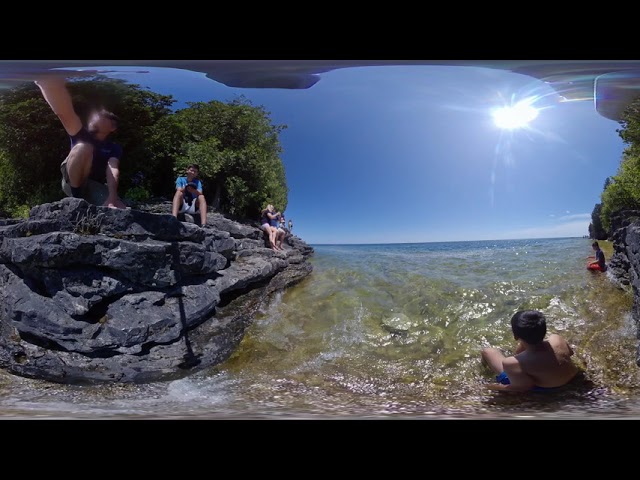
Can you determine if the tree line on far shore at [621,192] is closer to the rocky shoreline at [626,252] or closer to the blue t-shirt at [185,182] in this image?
the rocky shoreline at [626,252]

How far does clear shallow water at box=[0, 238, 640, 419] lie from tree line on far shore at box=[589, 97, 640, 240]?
0.11 m

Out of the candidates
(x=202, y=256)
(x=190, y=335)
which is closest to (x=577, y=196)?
(x=202, y=256)

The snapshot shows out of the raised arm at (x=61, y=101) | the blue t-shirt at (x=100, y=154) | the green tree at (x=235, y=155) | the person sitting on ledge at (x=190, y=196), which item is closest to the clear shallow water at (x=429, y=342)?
the green tree at (x=235, y=155)

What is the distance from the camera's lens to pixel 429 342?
2162 mm

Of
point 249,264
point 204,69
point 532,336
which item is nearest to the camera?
point 532,336

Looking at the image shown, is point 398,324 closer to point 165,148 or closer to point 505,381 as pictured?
point 505,381

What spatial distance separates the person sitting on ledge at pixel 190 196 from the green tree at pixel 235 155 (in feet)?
0.09

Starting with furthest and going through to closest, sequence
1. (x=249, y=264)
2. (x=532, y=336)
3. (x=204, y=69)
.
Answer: (x=204, y=69), (x=249, y=264), (x=532, y=336)

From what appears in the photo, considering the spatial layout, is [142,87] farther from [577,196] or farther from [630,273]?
[630,273]

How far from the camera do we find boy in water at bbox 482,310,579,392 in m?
2.12

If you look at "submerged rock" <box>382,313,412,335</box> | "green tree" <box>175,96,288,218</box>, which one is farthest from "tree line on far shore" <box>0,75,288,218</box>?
"submerged rock" <box>382,313,412,335</box>

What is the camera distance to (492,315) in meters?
2.17

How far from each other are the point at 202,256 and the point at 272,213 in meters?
0.38

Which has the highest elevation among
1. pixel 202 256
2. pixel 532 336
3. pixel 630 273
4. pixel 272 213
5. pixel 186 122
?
pixel 186 122
